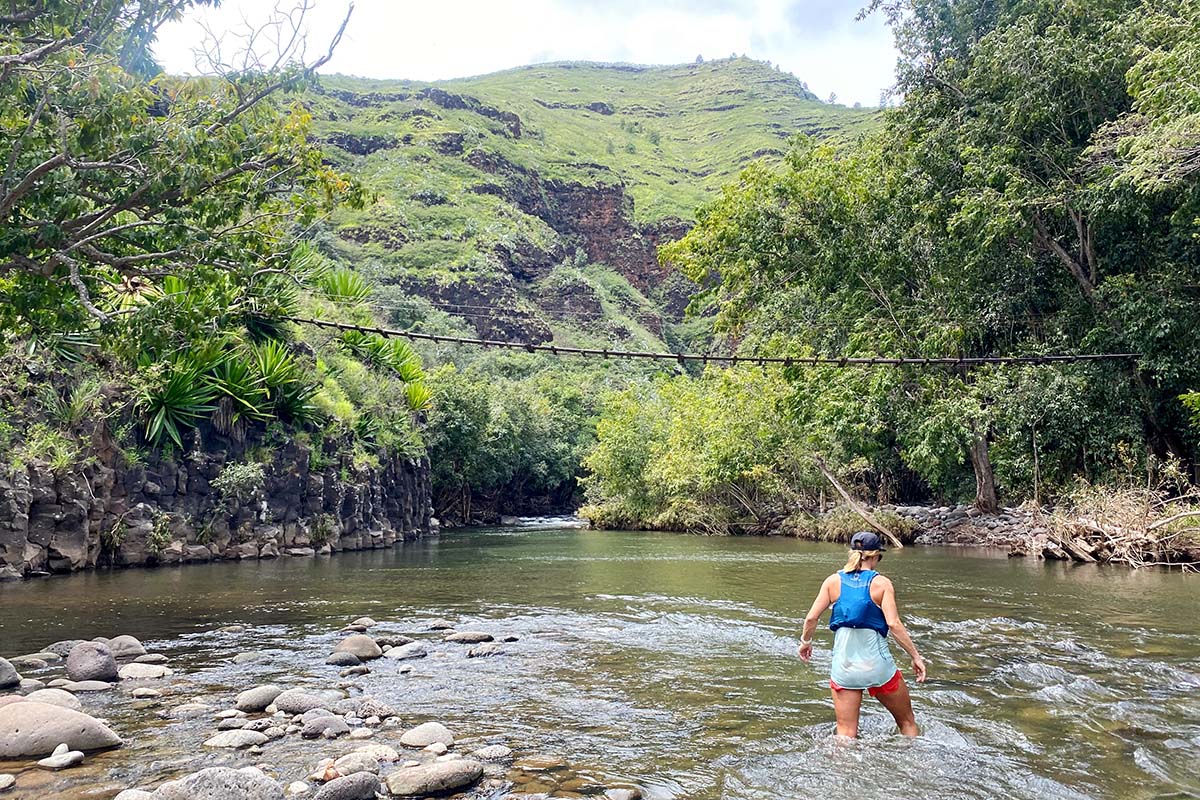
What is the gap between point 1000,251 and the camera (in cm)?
1962

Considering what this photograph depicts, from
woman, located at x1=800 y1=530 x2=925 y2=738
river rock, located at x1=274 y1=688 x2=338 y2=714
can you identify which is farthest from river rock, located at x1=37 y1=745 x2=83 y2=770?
woman, located at x1=800 y1=530 x2=925 y2=738

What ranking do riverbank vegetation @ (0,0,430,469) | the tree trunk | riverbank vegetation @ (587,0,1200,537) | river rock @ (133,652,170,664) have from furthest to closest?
the tree trunk
riverbank vegetation @ (587,0,1200,537)
river rock @ (133,652,170,664)
riverbank vegetation @ (0,0,430,469)

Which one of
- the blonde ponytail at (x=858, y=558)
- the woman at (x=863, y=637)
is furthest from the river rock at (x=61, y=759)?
the blonde ponytail at (x=858, y=558)

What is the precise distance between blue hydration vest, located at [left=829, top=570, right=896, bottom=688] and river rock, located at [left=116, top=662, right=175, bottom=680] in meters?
6.22

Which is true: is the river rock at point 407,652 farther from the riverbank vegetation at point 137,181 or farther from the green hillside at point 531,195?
the green hillside at point 531,195

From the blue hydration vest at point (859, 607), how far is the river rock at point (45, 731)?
16.3 ft

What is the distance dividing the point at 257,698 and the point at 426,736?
178 cm

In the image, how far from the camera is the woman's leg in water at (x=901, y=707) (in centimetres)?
576

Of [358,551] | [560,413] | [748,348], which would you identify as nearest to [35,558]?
[358,551]

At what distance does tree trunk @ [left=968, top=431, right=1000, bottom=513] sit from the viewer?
23.5 metres

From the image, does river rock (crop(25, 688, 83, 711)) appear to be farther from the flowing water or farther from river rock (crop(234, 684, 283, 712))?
river rock (crop(234, 684, 283, 712))

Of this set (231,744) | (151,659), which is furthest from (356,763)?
(151,659)

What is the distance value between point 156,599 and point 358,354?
17415mm

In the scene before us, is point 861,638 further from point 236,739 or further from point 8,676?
point 8,676
